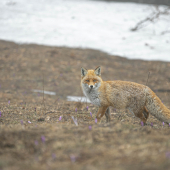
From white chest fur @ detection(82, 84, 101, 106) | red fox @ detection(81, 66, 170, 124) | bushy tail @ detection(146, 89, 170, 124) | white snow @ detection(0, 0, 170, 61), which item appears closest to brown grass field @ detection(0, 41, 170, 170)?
bushy tail @ detection(146, 89, 170, 124)

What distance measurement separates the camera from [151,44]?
21.9 m

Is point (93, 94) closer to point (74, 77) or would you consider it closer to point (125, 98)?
point (125, 98)

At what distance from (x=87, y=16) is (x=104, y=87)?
2321 centimetres

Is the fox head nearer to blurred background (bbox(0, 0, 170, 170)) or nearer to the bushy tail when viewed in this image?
blurred background (bbox(0, 0, 170, 170))

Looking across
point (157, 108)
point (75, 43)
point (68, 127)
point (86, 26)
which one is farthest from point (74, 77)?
point (86, 26)

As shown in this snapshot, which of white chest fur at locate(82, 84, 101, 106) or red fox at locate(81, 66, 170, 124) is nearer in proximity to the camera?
red fox at locate(81, 66, 170, 124)

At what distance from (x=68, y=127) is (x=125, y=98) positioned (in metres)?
2.59

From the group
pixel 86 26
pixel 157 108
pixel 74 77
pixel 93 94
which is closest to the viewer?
pixel 157 108

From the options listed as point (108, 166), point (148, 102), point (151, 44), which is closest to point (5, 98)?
point (148, 102)

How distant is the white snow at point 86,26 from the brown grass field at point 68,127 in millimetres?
3507

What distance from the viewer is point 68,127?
4.74 metres

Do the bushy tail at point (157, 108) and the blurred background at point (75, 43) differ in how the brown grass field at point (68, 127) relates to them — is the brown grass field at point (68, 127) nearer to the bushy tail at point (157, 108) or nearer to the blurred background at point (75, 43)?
the blurred background at point (75, 43)

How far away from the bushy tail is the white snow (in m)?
14.0

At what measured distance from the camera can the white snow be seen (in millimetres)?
21688
